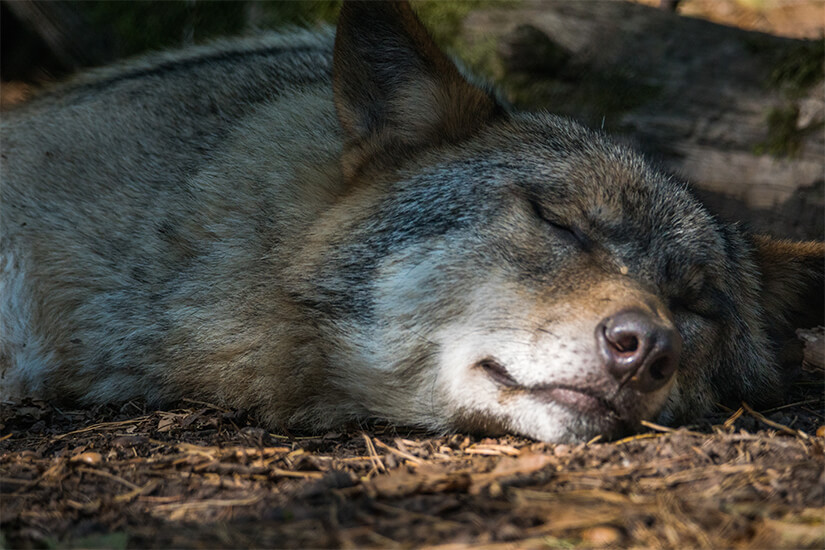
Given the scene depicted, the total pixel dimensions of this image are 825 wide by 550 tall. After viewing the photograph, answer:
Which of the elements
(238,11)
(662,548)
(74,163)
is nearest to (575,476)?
(662,548)

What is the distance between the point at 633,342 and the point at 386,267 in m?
1.17

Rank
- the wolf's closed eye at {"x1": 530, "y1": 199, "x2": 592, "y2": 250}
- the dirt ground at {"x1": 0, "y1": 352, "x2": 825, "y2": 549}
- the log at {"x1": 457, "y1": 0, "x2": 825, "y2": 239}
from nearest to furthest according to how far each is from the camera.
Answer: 1. the dirt ground at {"x1": 0, "y1": 352, "x2": 825, "y2": 549}
2. the wolf's closed eye at {"x1": 530, "y1": 199, "x2": 592, "y2": 250}
3. the log at {"x1": 457, "y1": 0, "x2": 825, "y2": 239}

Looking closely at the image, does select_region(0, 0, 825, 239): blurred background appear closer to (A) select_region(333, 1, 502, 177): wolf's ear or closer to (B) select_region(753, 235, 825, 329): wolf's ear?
(B) select_region(753, 235, 825, 329): wolf's ear

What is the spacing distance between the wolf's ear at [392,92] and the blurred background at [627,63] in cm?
252

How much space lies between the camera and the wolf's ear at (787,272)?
4512mm

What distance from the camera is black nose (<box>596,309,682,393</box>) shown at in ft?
10.0

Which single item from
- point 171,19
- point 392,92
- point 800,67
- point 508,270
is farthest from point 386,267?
point 171,19

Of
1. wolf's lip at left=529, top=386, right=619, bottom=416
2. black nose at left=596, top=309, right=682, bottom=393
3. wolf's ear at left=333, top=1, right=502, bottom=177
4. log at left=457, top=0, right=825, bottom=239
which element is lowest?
wolf's lip at left=529, top=386, right=619, bottom=416

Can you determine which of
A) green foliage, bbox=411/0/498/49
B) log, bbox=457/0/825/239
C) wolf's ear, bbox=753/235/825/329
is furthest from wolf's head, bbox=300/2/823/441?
green foliage, bbox=411/0/498/49

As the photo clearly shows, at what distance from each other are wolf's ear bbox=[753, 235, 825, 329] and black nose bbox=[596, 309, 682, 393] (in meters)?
1.73

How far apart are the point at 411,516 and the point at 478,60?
18.1 feet

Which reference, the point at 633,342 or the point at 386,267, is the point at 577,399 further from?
the point at 386,267

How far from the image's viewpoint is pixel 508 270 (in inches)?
136

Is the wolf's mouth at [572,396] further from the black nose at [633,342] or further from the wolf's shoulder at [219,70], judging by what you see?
the wolf's shoulder at [219,70]
